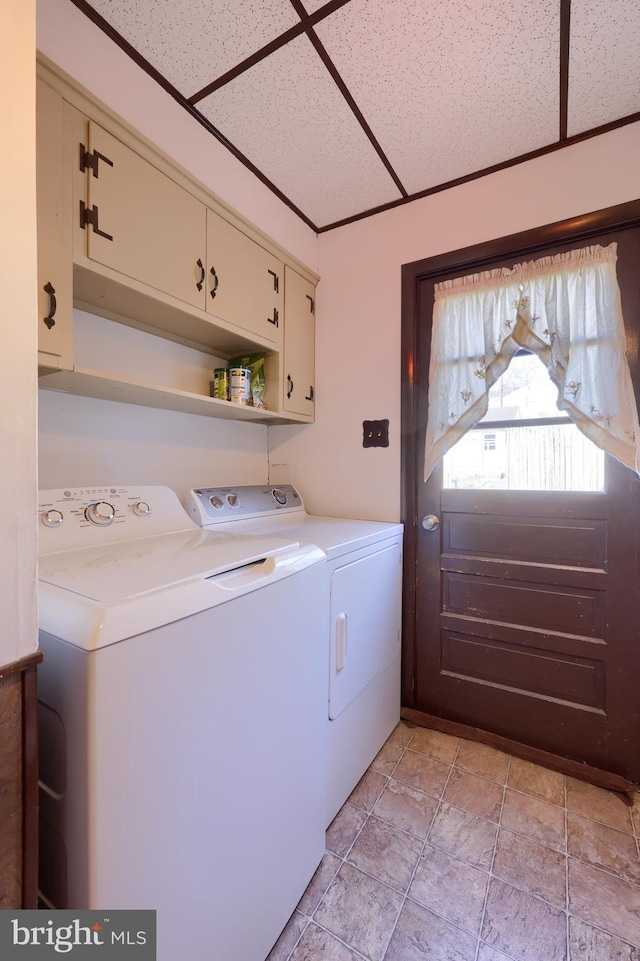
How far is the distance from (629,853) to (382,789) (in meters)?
0.80

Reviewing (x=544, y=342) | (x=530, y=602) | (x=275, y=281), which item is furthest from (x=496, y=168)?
(x=530, y=602)

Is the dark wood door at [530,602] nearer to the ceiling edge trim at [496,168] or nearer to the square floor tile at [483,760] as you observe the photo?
the square floor tile at [483,760]

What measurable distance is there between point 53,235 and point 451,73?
141cm

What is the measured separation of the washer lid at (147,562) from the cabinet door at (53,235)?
54cm

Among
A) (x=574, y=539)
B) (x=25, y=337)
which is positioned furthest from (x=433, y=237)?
(x=25, y=337)

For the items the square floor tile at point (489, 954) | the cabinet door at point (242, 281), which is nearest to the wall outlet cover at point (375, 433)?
the cabinet door at point (242, 281)

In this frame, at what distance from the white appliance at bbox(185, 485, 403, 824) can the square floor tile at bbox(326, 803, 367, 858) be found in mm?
35

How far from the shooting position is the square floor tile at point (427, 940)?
950 mm

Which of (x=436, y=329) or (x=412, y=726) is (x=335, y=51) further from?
(x=412, y=726)

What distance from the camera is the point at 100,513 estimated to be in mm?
1175

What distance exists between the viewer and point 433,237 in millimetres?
1813

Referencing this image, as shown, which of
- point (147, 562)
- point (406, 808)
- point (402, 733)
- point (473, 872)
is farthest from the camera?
point (402, 733)

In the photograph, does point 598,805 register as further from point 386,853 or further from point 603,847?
point 386,853

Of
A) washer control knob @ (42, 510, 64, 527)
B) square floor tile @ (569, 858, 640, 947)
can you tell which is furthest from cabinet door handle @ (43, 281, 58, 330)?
square floor tile @ (569, 858, 640, 947)
